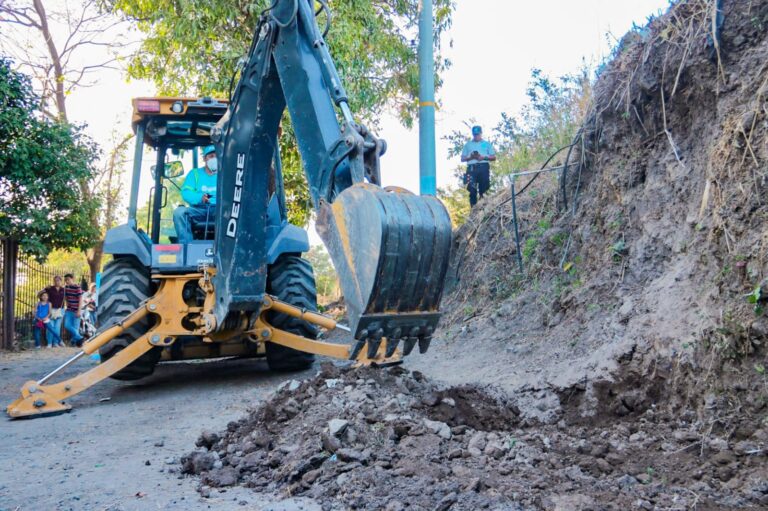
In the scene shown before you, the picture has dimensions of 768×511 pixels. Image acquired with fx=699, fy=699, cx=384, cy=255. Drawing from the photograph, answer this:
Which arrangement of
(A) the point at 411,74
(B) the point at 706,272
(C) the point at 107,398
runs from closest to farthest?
(B) the point at 706,272, (C) the point at 107,398, (A) the point at 411,74

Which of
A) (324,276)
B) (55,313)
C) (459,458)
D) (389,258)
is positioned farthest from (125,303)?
(324,276)

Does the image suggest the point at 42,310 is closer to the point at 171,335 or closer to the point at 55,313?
the point at 55,313

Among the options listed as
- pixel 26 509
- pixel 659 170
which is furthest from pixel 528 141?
pixel 26 509

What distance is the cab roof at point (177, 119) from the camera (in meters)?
7.63

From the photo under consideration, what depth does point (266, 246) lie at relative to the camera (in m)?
6.90

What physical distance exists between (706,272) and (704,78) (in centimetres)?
191

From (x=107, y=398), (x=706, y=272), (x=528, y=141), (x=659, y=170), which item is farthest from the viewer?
(x=528, y=141)

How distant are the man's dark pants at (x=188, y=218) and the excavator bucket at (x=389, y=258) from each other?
4.06m

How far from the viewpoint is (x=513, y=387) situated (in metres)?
6.03

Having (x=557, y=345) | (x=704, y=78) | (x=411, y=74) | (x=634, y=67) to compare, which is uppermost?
(x=411, y=74)

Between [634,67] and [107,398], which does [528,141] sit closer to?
[634,67]

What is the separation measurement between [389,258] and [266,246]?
11.1ft

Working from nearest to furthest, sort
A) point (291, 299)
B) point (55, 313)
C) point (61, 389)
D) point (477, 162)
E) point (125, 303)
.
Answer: point (61, 389), point (125, 303), point (291, 299), point (477, 162), point (55, 313)

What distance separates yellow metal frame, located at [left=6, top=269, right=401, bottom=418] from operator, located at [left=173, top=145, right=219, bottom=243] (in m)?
0.80
